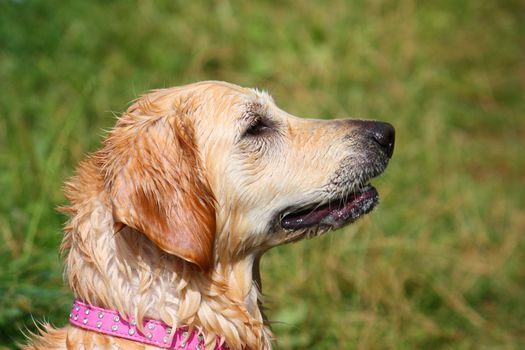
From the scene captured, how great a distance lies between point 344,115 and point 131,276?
427 cm

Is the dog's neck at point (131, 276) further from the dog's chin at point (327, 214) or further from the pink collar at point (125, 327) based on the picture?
the dog's chin at point (327, 214)

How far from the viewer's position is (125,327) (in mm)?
2951

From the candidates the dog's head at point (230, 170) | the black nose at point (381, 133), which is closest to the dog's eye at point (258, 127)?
the dog's head at point (230, 170)

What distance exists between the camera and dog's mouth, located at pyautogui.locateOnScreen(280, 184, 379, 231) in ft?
11.0

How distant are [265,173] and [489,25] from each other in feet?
24.2

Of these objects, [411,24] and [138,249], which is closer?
[138,249]

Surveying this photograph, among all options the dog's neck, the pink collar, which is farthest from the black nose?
the pink collar

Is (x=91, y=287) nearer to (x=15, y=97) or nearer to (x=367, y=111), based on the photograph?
(x=15, y=97)

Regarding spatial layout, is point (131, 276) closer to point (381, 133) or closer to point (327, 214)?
point (327, 214)

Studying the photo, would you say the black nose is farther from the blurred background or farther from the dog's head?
the blurred background

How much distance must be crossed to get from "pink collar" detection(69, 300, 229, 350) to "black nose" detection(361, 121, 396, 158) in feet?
4.17

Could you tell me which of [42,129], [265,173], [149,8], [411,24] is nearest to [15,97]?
[42,129]

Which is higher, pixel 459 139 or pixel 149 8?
pixel 149 8

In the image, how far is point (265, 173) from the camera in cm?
332
